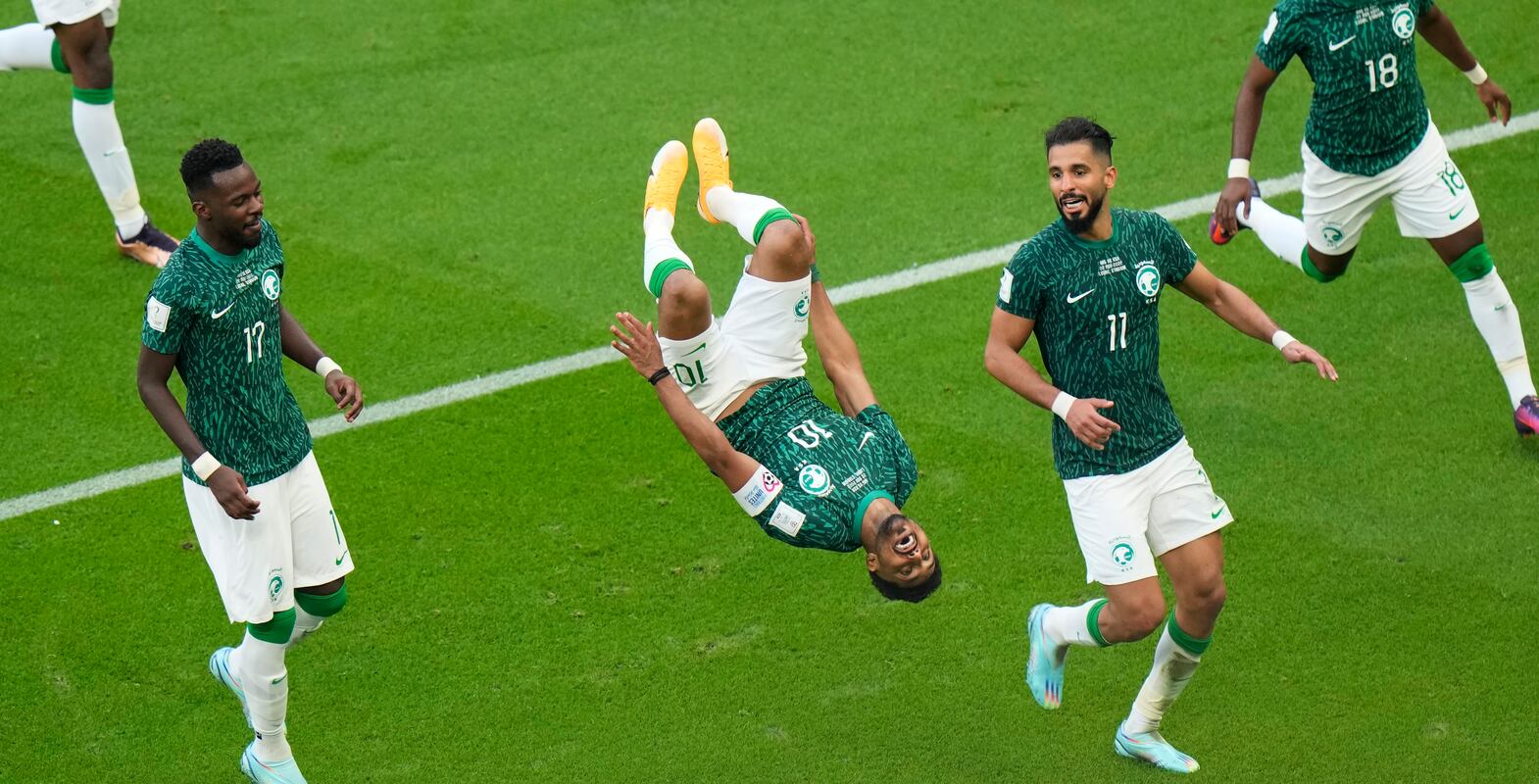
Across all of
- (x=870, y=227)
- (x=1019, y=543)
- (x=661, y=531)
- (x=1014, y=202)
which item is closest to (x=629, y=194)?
(x=870, y=227)

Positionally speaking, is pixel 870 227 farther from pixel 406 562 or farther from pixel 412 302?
pixel 406 562

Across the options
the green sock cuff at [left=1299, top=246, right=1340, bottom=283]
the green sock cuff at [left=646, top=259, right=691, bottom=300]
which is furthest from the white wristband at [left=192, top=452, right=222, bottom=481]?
the green sock cuff at [left=1299, top=246, right=1340, bottom=283]

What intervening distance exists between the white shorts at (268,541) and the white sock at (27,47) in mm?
4468

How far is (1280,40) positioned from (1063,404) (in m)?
2.77

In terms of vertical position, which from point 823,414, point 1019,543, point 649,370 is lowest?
point 1019,543

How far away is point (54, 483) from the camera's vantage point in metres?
7.74

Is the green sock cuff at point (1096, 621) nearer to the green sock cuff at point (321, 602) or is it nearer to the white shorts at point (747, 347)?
the white shorts at point (747, 347)

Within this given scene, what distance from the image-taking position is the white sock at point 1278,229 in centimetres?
807

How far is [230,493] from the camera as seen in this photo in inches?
207

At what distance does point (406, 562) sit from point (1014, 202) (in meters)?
4.23

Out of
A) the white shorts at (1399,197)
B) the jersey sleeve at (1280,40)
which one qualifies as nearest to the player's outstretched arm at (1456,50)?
the white shorts at (1399,197)

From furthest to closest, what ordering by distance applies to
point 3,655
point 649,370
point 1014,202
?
1. point 1014,202
2. point 3,655
3. point 649,370

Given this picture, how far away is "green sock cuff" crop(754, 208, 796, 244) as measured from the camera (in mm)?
A: 6492

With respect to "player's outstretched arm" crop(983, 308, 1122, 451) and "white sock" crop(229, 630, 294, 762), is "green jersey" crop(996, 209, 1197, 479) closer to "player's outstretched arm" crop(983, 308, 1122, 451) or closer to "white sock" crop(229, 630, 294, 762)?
"player's outstretched arm" crop(983, 308, 1122, 451)
